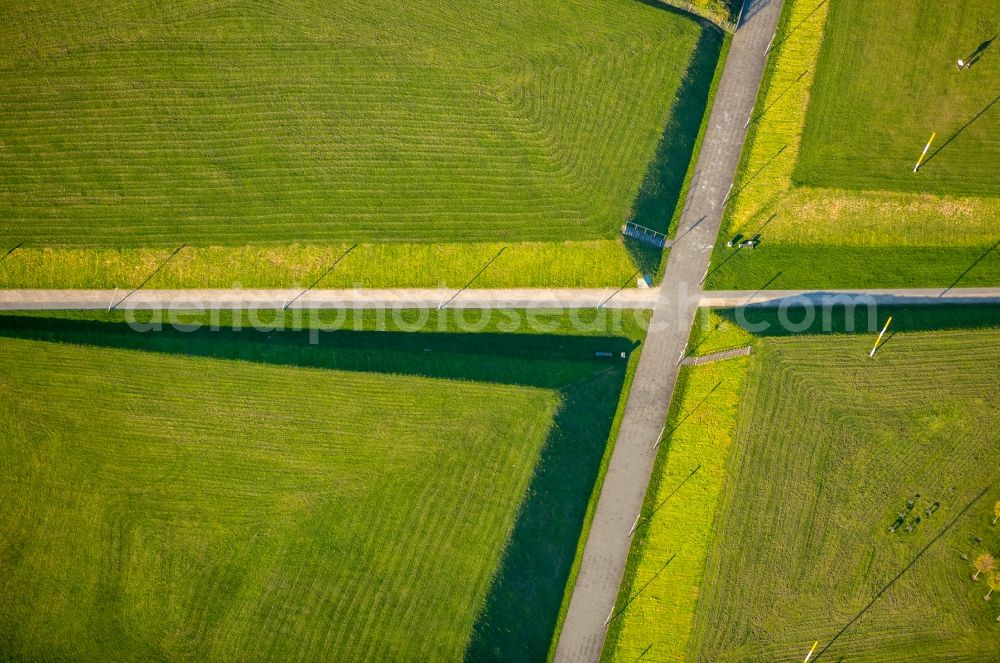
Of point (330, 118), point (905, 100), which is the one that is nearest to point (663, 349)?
point (905, 100)

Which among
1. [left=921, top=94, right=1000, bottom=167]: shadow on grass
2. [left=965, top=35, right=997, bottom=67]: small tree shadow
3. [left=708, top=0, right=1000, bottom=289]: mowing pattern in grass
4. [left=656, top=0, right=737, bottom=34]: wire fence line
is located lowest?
[left=708, top=0, right=1000, bottom=289]: mowing pattern in grass

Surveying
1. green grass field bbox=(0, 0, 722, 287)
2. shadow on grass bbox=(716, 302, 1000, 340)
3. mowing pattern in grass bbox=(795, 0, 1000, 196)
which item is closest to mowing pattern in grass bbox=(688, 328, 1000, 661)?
shadow on grass bbox=(716, 302, 1000, 340)

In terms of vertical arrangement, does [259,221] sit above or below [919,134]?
below

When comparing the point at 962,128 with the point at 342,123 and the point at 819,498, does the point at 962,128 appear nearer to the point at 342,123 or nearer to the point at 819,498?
the point at 819,498

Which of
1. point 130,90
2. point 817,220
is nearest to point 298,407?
Answer: point 130,90

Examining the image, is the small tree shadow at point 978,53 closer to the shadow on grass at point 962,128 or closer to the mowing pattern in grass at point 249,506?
the shadow on grass at point 962,128

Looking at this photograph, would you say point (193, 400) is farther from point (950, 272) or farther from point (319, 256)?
point (950, 272)

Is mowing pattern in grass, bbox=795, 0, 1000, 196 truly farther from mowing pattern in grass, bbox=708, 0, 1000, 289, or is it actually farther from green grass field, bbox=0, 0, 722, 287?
green grass field, bbox=0, 0, 722, 287
